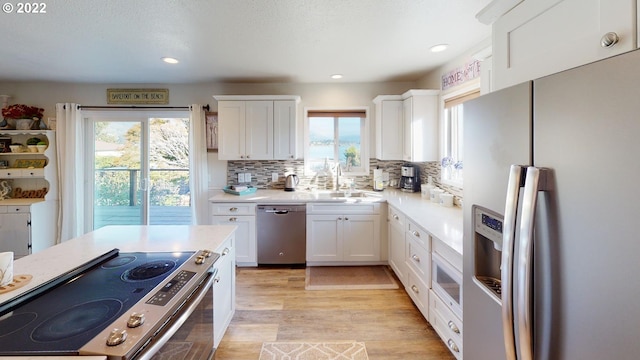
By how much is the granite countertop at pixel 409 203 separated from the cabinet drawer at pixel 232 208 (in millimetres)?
56

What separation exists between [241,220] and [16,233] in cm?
284

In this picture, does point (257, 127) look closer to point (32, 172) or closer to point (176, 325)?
point (176, 325)

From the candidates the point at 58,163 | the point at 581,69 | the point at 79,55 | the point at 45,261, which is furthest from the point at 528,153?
the point at 58,163

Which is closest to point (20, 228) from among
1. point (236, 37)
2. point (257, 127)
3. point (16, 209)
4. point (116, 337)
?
point (16, 209)

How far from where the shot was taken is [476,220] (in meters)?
1.03

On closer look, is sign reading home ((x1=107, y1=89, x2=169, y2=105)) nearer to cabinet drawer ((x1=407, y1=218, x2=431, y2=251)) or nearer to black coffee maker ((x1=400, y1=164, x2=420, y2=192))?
black coffee maker ((x1=400, y1=164, x2=420, y2=192))

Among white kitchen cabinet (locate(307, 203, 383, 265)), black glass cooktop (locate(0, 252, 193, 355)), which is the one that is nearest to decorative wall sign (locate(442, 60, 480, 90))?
white kitchen cabinet (locate(307, 203, 383, 265))

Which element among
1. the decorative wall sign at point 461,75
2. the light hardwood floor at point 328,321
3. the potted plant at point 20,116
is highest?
the decorative wall sign at point 461,75

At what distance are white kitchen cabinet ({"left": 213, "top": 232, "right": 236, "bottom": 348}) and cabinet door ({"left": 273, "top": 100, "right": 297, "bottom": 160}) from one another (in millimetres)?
1713

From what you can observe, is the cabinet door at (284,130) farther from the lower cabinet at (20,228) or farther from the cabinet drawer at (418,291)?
the lower cabinet at (20,228)

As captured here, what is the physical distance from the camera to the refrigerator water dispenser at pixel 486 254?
96 centimetres

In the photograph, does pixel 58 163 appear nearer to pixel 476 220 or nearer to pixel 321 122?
pixel 321 122

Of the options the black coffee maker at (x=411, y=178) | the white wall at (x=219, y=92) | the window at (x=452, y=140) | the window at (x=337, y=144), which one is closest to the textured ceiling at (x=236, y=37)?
the white wall at (x=219, y=92)

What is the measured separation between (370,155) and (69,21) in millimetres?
3288
